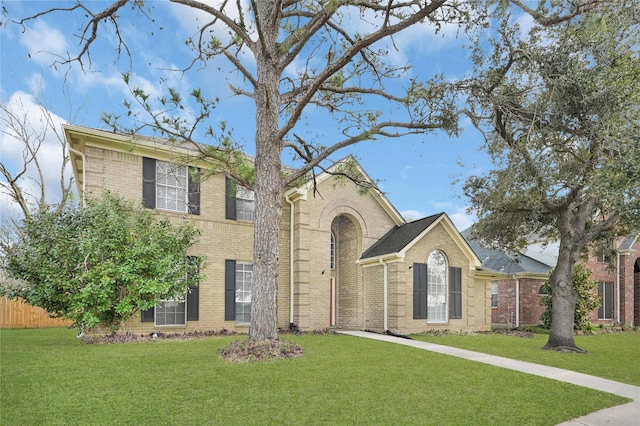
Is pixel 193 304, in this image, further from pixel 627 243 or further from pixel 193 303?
pixel 627 243

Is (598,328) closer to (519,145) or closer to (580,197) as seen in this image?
(580,197)

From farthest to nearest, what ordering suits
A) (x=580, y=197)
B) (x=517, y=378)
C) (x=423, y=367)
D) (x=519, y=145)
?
(x=580, y=197), (x=519, y=145), (x=423, y=367), (x=517, y=378)

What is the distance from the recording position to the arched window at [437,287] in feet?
55.4

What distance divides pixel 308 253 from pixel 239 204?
3.21m

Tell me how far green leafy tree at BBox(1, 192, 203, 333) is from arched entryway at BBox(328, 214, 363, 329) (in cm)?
770

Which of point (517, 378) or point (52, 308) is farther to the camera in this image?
point (52, 308)

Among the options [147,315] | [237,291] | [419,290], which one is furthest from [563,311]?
[147,315]

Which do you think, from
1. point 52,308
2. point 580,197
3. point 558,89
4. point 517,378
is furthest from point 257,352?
point 580,197

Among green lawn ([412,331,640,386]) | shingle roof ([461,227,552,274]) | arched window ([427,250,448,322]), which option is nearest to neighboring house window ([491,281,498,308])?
shingle roof ([461,227,552,274])

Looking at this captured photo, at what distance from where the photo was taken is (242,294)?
1527cm

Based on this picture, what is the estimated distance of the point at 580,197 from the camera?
12031mm

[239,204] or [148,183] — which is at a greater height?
[148,183]

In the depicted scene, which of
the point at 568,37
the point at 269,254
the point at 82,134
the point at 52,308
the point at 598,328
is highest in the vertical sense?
the point at 568,37

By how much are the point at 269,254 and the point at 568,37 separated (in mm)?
8623
